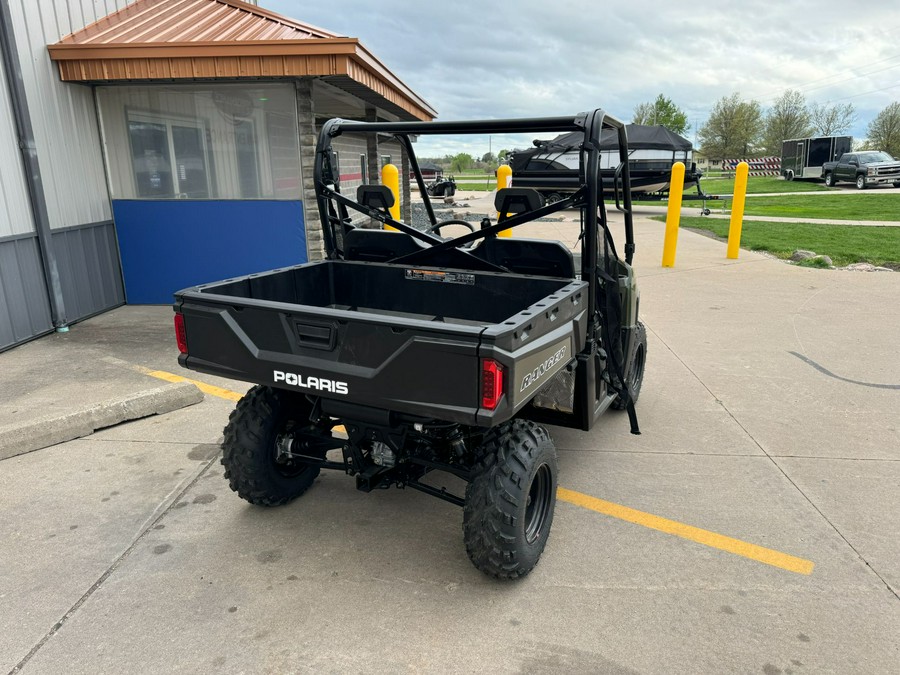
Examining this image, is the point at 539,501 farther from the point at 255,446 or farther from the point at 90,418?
the point at 90,418

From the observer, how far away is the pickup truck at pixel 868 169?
28.0 meters

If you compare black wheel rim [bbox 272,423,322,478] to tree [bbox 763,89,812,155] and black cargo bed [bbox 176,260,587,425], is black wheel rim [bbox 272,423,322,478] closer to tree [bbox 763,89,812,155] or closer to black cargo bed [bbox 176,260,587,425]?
black cargo bed [bbox 176,260,587,425]

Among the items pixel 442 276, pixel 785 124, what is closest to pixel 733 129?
pixel 785 124

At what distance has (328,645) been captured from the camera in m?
2.56

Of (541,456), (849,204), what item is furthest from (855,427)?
(849,204)

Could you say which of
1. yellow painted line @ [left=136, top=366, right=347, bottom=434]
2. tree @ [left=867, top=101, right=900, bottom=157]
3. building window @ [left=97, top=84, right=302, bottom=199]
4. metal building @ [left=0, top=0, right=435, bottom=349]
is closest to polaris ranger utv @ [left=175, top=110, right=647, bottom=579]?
yellow painted line @ [left=136, top=366, right=347, bottom=434]

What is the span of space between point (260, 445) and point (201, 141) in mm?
5922

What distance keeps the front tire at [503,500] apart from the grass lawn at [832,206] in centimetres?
1875

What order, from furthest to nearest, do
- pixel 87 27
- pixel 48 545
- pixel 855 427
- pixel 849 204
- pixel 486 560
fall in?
pixel 849 204 < pixel 87 27 < pixel 855 427 < pixel 48 545 < pixel 486 560

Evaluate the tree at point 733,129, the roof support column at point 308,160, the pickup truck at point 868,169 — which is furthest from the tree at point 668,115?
the roof support column at point 308,160

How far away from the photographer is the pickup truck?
91.8ft

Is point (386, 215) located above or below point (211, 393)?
above

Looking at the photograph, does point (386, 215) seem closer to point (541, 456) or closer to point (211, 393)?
point (541, 456)

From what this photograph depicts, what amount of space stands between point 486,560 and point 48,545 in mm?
2147
